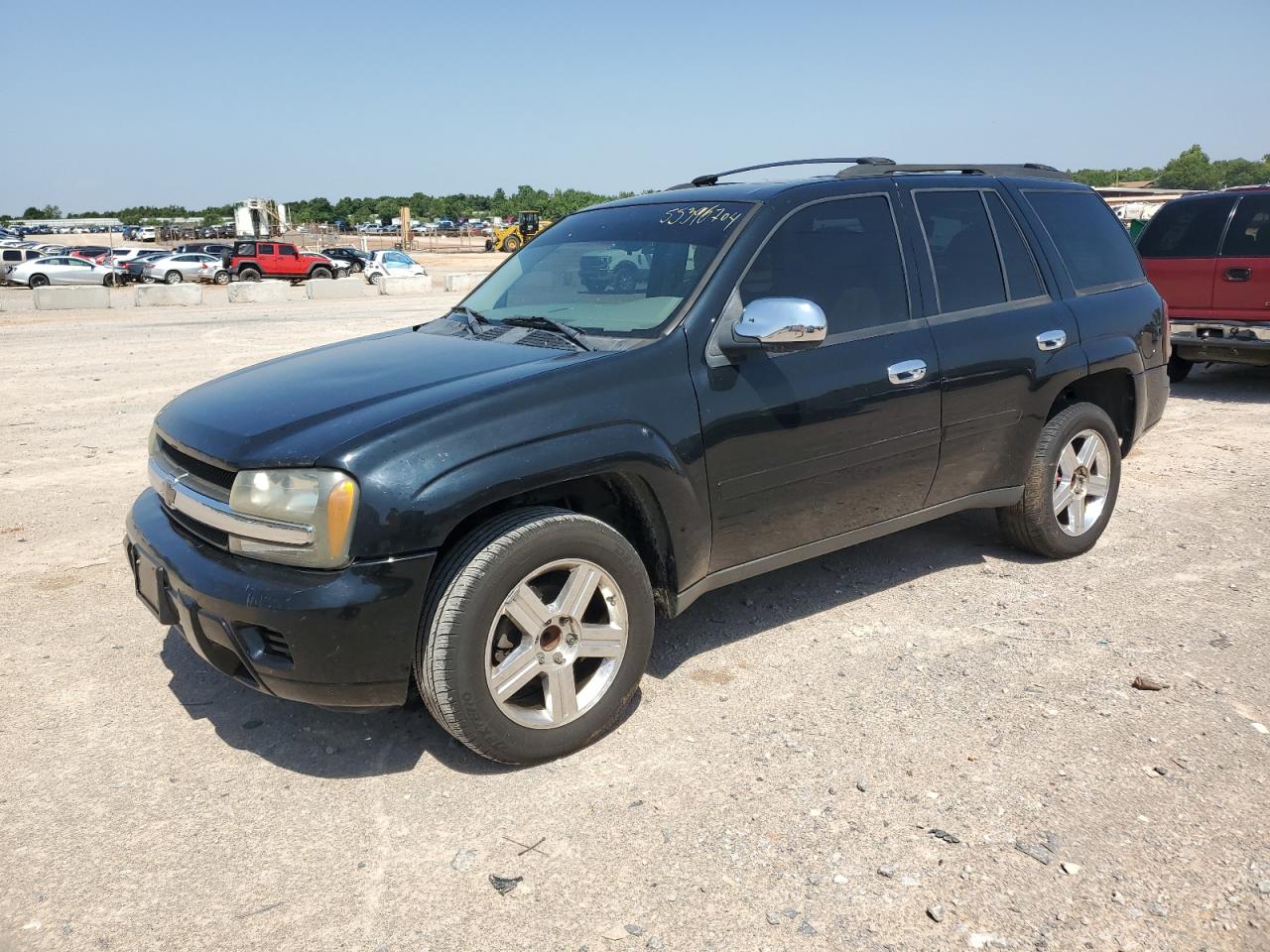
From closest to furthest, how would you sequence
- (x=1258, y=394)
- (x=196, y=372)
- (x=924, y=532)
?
(x=924, y=532) → (x=1258, y=394) → (x=196, y=372)

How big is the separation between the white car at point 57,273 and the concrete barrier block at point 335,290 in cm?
1338

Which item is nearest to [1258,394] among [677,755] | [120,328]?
[677,755]

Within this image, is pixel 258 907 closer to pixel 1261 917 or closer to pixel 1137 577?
pixel 1261 917

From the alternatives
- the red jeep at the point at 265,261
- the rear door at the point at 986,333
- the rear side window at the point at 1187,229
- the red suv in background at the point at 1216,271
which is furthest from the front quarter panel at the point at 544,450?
the red jeep at the point at 265,261

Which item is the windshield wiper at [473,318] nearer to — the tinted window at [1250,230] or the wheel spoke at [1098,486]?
the wheel spoke at [1098,486]

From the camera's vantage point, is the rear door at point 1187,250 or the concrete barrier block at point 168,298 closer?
the rear door at point 1187,250

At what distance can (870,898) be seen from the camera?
2537 millimetres

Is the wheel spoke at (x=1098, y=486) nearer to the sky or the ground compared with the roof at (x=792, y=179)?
nearer to the ground

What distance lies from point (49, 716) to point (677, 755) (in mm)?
2307

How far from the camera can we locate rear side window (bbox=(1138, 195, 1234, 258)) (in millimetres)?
9312

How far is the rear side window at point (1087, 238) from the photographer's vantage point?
16.0ft

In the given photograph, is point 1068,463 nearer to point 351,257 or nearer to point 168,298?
point 168,298

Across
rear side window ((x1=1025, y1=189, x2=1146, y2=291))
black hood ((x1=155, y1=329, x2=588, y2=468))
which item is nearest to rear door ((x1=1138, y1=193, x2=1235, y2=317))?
rear side window ((x1=1025, y1=189, x2=1146, y2=291))

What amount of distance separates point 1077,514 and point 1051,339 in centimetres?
98
